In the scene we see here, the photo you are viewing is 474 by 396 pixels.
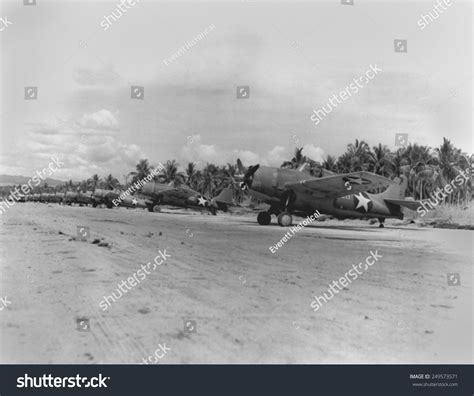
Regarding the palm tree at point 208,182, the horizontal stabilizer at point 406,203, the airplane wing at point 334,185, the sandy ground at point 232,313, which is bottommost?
the palm tree at point 208,182

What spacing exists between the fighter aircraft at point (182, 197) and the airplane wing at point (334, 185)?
21261 mm

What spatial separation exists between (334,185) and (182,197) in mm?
23251

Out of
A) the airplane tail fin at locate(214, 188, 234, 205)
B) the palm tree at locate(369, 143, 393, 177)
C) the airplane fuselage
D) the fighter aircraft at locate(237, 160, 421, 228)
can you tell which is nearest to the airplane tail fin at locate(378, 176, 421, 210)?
the fighter aircraft at locate(237, 160, 421, 228)

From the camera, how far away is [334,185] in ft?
65.2

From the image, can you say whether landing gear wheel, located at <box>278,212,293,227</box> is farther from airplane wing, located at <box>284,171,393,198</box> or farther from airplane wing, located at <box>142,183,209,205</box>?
airplane wing, located at <box>142,183,209,205</box>

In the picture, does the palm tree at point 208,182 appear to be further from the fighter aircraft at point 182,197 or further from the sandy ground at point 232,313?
the sandy ground at point 232,313

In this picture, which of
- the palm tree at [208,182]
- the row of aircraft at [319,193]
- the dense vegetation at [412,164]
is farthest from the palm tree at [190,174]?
the row of aircraft at [319,193]

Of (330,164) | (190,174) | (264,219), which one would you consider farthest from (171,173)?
(264,219)

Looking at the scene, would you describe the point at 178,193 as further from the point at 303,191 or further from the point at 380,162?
the point at 380,162

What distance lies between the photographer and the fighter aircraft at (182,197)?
4081 centimetres
